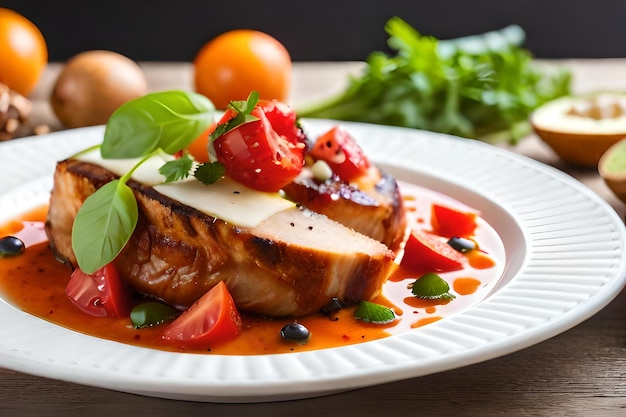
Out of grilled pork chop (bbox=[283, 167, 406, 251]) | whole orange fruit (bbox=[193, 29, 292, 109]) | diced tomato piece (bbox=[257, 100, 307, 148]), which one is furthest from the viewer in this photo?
whole orange fruit (bbox=[193, 29, 292, 109])

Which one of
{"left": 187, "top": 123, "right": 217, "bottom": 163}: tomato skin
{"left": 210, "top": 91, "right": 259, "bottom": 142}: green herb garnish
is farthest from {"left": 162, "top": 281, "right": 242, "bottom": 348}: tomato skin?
{"left": 187, "top": 123, "right": 217, "bottom": 163}: tomato skin

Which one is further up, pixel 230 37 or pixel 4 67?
pixel 230 37

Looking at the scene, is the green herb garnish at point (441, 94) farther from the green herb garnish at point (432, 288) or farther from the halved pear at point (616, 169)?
the green herb garnish at point (432, 288)

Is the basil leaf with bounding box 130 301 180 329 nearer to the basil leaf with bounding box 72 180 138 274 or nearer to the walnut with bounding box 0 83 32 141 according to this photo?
the basil leaf with bounding box 72 180 138 274

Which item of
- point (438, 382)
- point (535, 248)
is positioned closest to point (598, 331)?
point (535, 248)

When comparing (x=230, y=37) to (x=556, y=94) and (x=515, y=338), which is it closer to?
(x=556, y=94)
